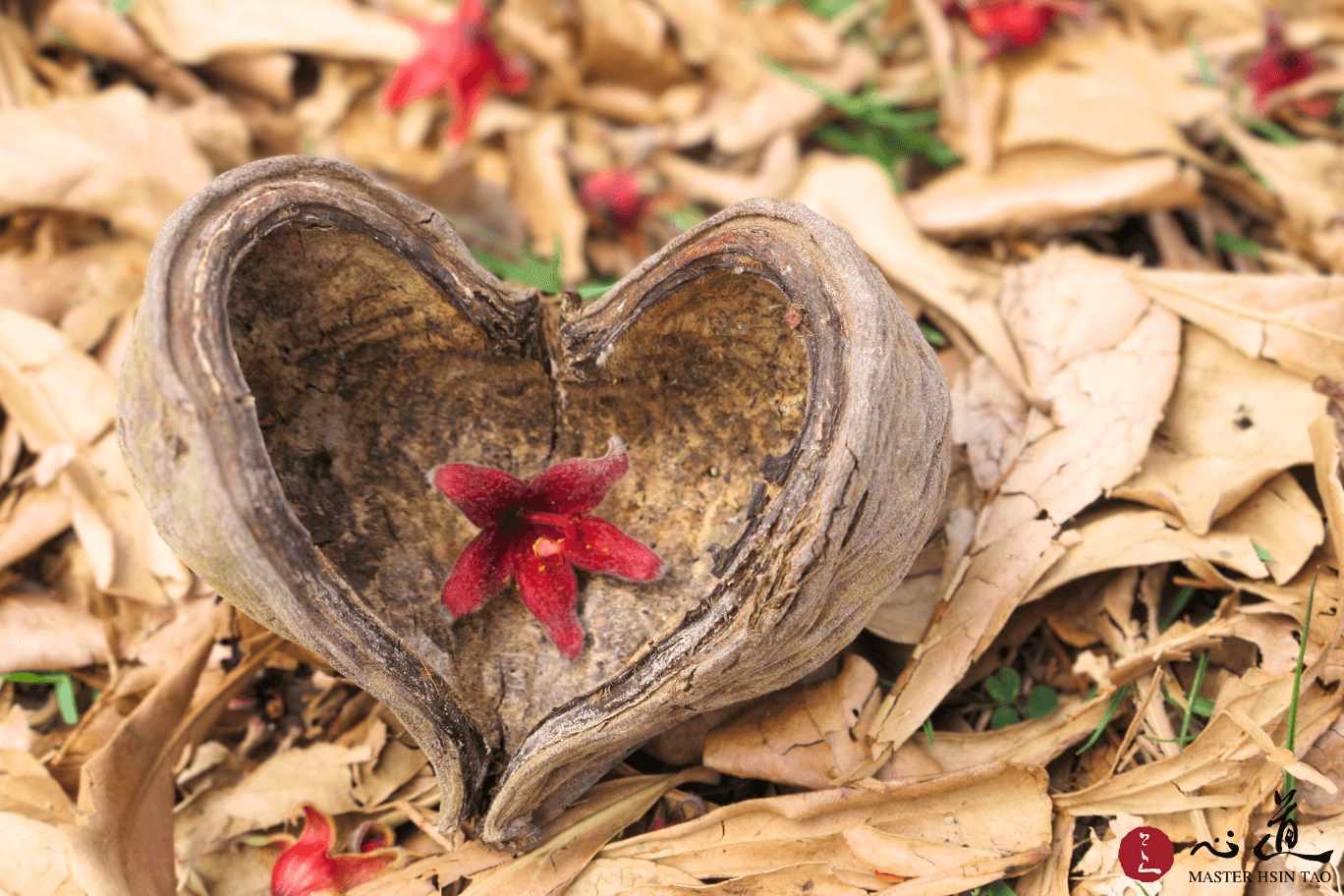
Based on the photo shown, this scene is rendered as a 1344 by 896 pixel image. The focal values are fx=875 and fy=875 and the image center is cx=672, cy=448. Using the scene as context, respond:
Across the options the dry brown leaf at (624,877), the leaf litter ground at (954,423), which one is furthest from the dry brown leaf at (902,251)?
the dry brown leaf at (624,877)

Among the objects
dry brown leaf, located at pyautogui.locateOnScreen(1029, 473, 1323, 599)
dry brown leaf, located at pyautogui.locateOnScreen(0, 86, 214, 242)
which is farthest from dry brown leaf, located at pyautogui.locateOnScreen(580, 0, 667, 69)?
dry brown leaf, located at pyautogui.locateOnScreen(1029, 473, 1323, 599)

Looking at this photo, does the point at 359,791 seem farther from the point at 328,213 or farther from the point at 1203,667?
the point at 1203,667

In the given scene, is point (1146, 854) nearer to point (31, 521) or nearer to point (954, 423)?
point (954, 423)

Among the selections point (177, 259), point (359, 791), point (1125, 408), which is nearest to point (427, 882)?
point (359, 791)

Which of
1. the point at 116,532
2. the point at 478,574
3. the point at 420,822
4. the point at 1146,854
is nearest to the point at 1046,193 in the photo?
the point at 1146,854

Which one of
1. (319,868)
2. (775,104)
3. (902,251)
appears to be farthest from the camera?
(775,104)

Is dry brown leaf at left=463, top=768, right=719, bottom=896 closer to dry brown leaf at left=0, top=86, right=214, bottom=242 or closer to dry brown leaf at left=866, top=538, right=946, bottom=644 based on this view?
dry brown leaf at left=866, top=538, right=946, bottom=644

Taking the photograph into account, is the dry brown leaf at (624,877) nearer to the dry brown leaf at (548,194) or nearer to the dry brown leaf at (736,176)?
the dry brown leaf at (548,194)
